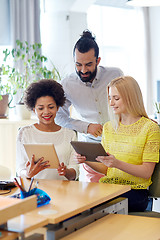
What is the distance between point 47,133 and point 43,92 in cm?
27

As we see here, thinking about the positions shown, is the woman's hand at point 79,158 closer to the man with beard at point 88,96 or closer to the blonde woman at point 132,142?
the blonde woman at point 132,142

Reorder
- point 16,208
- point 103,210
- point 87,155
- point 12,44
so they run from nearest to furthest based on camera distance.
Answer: point 16,208
point 103,210
point 87,155
point 12,44

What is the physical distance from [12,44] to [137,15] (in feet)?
11.5

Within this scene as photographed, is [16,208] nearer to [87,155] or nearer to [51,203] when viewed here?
[51,203]

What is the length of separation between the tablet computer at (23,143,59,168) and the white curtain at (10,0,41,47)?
155 inches

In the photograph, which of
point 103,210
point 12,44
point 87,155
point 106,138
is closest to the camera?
point 103,210

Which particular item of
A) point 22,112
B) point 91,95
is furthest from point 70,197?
point 22,112

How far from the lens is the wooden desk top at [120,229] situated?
1.80m

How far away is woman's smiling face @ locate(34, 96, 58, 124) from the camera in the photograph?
8.64 ft

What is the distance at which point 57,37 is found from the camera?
6.64 m

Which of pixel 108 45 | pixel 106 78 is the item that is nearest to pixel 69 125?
pixel 106 78

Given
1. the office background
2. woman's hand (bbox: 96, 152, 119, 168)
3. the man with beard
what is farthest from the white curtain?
woman's hand (bbox: 96, 152, 119, 168)

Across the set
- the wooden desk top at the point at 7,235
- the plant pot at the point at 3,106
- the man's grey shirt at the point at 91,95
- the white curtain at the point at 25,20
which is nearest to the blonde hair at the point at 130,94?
the man's grey shirt at the point at 91,95

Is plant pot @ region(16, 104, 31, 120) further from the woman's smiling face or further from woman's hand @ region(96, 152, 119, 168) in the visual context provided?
woman's hand @ region(96, 152, 119, 168)
